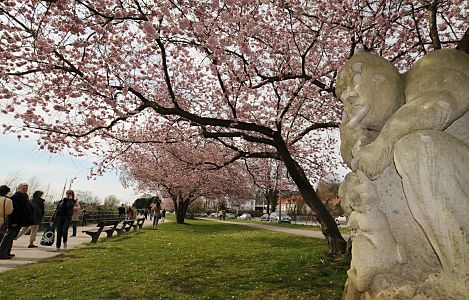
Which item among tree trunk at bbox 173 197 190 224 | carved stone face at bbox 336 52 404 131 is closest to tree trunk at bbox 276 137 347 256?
carved stone face at bbox 336 52 404 131

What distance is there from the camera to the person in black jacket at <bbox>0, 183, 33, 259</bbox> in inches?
333

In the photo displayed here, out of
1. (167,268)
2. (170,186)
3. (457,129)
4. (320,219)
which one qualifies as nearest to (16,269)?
(167,268)

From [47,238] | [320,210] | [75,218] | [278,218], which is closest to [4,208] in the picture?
[47,238]

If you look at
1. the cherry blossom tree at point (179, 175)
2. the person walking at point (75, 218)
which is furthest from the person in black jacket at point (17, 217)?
the cherry blossom tree at point (179, 175)

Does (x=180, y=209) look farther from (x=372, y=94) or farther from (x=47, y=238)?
(x=372, y=94)

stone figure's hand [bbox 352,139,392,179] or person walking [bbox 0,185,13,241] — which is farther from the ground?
stone figure's hand [bbox 352,139,392,179]

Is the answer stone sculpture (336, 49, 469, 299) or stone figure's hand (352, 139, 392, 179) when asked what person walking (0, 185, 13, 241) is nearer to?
stone sculpture (336, 49, 469, 299)

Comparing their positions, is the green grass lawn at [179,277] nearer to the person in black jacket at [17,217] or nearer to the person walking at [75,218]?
the person in black jacket at [17,217]

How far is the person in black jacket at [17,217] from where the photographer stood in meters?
8.45

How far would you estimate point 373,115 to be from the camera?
2846 millimetres

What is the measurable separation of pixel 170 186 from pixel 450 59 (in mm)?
26199

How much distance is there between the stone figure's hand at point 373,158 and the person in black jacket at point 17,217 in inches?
333

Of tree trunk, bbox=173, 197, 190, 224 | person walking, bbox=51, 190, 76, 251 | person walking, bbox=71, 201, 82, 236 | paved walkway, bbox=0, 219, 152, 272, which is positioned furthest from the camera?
tree trunk, bbox=173, 197, 190, 224

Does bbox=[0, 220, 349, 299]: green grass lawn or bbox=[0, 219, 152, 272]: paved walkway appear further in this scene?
bbox=[0, 219, 152, 272]: paved walkway
